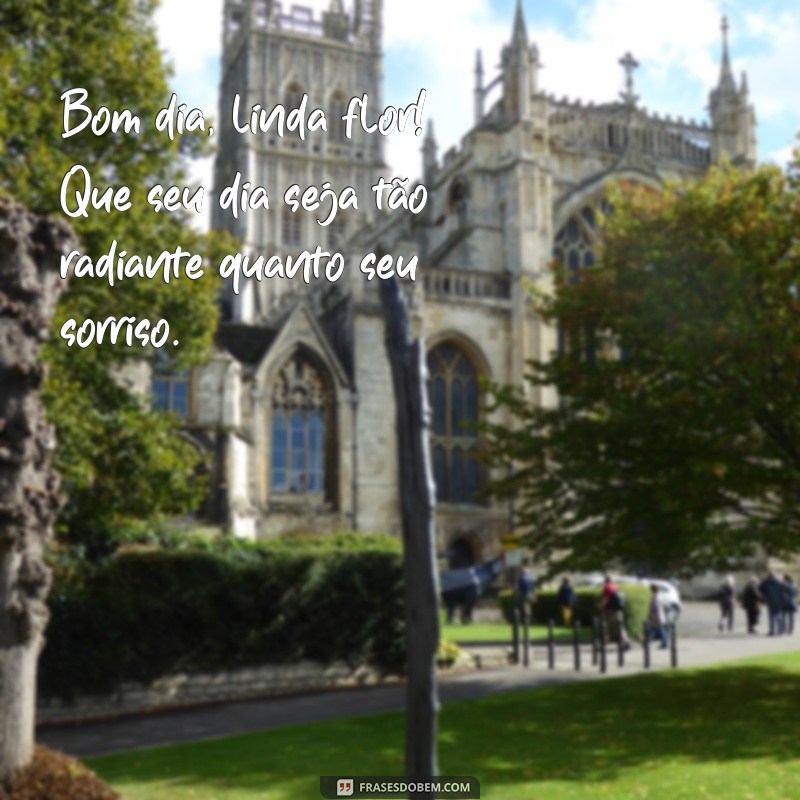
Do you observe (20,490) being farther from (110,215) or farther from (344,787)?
(110,215)

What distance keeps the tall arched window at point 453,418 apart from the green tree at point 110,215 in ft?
70.6

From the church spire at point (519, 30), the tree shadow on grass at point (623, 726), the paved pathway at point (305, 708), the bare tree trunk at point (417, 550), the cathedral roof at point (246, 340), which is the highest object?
the church spire at point (519, 30)

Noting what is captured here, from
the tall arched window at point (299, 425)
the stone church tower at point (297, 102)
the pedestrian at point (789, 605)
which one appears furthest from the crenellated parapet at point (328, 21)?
the pedestrian at point (789, 605)

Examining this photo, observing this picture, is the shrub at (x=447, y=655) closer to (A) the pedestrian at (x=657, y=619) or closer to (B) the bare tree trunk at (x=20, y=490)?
(A) the pedestrian at (x=657, y=619)

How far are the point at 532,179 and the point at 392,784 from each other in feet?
109

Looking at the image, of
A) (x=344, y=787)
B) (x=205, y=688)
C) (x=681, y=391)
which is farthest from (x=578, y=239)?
(x=344, y=787)

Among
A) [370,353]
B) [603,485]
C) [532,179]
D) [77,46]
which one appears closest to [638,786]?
[603,485]

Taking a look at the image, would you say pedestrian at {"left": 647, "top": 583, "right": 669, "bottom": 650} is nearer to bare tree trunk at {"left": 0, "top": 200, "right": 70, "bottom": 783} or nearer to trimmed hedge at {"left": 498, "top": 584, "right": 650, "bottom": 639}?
trimmed hedge at {"left": 498, "top": 584, "right": 650, "bottom": 639}

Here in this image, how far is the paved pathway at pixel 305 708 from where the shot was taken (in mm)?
14344

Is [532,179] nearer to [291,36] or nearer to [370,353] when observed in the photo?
[370,353]

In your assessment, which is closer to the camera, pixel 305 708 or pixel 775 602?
pixel 305 708

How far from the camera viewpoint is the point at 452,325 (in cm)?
3897

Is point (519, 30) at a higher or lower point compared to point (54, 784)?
higher

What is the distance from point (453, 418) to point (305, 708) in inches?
924
